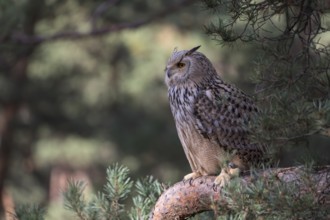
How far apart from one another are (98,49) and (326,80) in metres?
15.7

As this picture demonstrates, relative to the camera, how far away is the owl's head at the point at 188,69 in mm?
5527

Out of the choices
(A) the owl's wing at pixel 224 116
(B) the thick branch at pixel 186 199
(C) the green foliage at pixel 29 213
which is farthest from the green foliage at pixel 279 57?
(C) the green foliage at pixel 29 213

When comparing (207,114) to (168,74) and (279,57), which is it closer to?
(168,74)

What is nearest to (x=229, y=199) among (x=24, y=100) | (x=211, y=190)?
(x=211, y=190)

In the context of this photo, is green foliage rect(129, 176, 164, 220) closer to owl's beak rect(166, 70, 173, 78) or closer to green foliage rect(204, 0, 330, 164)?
green foliage rect(204, 0, 330, 164)

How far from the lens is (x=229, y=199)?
3377 millimetres

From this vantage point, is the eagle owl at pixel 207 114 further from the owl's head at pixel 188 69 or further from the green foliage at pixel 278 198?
the green foliage at pixel 278 198

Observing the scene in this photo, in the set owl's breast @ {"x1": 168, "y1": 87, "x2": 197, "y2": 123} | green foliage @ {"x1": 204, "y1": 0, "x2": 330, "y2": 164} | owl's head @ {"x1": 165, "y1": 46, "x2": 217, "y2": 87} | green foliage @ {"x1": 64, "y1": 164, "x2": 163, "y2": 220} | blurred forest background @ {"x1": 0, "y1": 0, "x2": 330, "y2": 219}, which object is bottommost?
green foliage @ {"x1": 64, "y1": 164, "x2": 163, "y2": 220}

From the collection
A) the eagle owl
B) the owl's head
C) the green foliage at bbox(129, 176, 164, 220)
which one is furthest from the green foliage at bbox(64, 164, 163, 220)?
the owl's head

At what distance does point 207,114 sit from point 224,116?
0.39 feet

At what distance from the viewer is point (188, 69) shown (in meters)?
5.56

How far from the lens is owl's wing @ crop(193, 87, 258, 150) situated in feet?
16.9

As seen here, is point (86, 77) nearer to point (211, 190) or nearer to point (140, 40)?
point (140, 40)

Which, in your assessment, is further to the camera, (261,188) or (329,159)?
(329,159)
